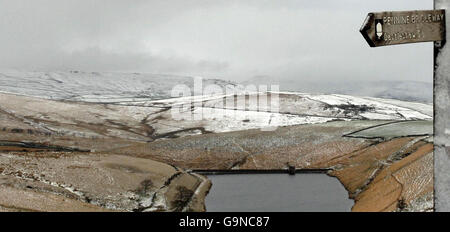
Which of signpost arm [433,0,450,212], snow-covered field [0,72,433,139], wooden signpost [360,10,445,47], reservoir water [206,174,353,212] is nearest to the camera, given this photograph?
wooden signpost [360,10,445,47]

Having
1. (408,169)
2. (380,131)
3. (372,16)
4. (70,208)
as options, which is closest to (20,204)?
(70,208)

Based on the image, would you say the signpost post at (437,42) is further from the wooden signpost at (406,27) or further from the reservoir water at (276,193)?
the reservoir water at (276,193)

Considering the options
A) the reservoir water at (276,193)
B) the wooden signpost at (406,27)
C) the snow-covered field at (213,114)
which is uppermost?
the wooden signpost at (406,27)

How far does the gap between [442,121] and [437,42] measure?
1.37 meters

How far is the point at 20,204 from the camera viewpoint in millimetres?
37500

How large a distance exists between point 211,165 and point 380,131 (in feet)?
148

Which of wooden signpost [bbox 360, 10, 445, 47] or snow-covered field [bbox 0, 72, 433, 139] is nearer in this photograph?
wooden signpost [bbox 360, 10, 445, 47]

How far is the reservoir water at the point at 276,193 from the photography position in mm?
56375

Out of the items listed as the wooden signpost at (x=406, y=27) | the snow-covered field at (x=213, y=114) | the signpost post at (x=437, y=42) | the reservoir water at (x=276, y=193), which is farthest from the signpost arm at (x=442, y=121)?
the snow-covered field at (x=213, y=114)

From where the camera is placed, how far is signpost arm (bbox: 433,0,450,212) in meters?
7.05

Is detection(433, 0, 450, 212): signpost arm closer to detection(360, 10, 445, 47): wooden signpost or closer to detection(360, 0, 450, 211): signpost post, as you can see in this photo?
detection(360, 0, 450, 211): signpost post

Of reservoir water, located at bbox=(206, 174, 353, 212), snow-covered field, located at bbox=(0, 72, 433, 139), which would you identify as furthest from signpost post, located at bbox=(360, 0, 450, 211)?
snow-covered field, located at bbox=(0, 72, 433, 139)

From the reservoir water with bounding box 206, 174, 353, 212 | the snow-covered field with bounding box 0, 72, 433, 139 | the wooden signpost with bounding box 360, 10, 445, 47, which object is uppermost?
the wooden signpost with bounding box 360, 10, 445, 47
